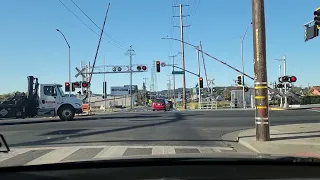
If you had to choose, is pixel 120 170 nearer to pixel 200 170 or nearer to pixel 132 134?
pixel 200 170

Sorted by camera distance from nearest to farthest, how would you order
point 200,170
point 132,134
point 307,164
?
point 200,170 < point 307,164 < point 132,134

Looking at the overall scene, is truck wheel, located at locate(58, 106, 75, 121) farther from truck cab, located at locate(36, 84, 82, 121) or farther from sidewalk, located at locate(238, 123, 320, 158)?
sidewalk, located at locate(238, 123, 320, 158)

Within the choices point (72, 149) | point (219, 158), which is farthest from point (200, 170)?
point (72, 149)

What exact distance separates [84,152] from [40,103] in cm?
1839

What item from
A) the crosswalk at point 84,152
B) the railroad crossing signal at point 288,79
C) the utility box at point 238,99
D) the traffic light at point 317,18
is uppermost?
the traffic light at point 317,18

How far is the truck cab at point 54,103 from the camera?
96.2 ft

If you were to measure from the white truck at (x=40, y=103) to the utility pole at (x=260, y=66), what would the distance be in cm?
1827

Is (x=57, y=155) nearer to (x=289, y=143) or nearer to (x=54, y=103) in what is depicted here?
(x=289, y=143)

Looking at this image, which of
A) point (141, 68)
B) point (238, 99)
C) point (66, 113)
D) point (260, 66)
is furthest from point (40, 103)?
point (238, 99)

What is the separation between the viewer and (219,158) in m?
3.30

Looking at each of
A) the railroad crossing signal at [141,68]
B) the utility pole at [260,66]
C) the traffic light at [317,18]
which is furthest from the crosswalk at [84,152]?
the railroad crossing signal at [141,68]

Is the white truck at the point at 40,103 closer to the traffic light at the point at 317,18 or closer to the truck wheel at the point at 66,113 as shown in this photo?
the truck wheel at the point at 66,113

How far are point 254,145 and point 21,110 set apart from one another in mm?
19794

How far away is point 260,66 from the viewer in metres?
13.9
